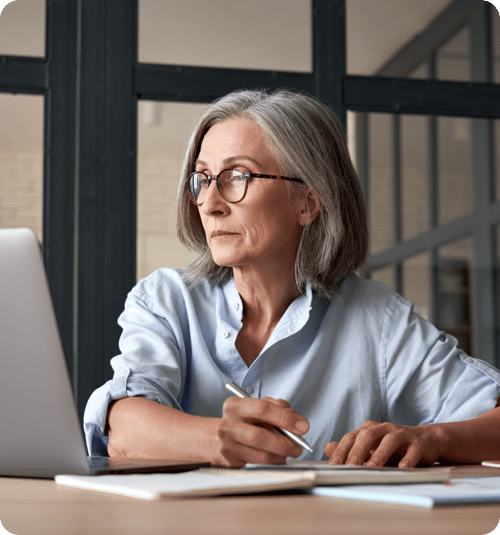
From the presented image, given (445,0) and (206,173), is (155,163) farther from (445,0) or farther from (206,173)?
(445,0)

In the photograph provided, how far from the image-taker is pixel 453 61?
294cm

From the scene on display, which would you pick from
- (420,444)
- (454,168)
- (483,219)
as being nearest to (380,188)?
(454,168)

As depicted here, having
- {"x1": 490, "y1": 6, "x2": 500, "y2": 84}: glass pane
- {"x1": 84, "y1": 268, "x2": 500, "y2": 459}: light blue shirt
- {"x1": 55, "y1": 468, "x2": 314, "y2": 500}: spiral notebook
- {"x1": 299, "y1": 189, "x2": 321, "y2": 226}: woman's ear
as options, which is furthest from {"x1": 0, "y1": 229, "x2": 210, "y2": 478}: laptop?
{"x1": 490, "y1": 6, "x2": 500, "y2": 84}: glass pane

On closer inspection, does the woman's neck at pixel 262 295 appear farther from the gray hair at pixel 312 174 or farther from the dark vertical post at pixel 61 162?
the dark vertical post at pixel 61 162

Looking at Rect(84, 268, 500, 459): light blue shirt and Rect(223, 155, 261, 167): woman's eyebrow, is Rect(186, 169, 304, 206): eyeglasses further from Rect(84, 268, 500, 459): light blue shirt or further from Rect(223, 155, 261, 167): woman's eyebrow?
Rect(84, 268, 500, 459): light blue shirt

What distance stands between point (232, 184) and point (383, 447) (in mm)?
848

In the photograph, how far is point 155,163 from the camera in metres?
2.55

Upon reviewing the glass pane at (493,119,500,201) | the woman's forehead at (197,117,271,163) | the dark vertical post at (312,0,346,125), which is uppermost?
the dark vertical post at (312,0,346,125)

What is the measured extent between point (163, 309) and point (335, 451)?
702mm

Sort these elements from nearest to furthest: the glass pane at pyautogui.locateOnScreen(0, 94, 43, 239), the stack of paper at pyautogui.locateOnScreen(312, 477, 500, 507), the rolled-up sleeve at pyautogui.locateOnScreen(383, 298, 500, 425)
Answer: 1. the stack of paper at pyautogui.locateOnScreen(312, 477, 500, 507)
2. the rolled-up sleeve at pyautogui.locateOnScreen(383, 298, 500, 425)
3. the glass pane at pyautogui.locateOnScreen(0, 94, 43, 239)

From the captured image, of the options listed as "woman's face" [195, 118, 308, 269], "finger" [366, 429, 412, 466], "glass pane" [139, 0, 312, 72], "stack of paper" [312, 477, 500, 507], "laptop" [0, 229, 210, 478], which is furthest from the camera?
"glass pane" [139, 0, 312, 72]

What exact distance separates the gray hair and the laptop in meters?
1.03

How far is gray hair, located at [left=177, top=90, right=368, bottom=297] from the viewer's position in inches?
69.6

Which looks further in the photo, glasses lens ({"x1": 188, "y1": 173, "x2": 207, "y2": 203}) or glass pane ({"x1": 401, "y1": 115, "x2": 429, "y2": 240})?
glass pane ({"x1": 401, "y1": 115, "x2": 429, "y2": 240})
